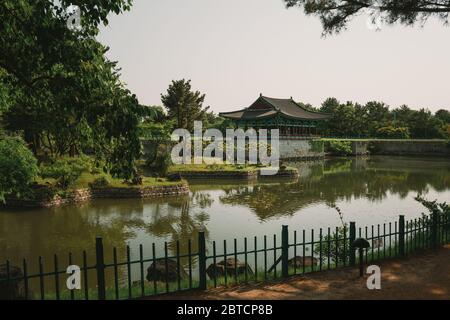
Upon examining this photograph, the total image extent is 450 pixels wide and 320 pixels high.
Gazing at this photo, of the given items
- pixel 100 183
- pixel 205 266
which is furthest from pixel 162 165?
pixel 205 266

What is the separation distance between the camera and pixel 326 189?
27281mm

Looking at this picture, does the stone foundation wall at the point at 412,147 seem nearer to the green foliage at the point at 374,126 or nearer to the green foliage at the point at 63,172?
the green foliage at the point at 374,126

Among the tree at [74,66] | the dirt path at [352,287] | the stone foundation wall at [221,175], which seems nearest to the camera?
the tree at [74,66]

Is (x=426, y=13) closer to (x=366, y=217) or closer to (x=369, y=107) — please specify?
(x=366, y=217)

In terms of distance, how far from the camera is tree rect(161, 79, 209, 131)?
50062 mm

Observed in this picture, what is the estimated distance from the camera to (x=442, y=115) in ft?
255

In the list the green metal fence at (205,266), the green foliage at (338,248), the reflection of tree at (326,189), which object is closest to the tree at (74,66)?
the green metal fence at (205,266)

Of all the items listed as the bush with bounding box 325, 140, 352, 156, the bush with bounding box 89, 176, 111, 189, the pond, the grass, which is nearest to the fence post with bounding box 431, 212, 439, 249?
the pond

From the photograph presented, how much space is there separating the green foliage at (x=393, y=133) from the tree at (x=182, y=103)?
3577 centimetres

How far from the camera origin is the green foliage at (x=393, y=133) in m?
67.6

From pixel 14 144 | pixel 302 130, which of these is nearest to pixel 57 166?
pixel 14 144

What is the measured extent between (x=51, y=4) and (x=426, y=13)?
8922mm

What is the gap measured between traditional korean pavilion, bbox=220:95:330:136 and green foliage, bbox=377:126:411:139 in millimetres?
15214

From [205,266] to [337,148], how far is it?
57076 mm
